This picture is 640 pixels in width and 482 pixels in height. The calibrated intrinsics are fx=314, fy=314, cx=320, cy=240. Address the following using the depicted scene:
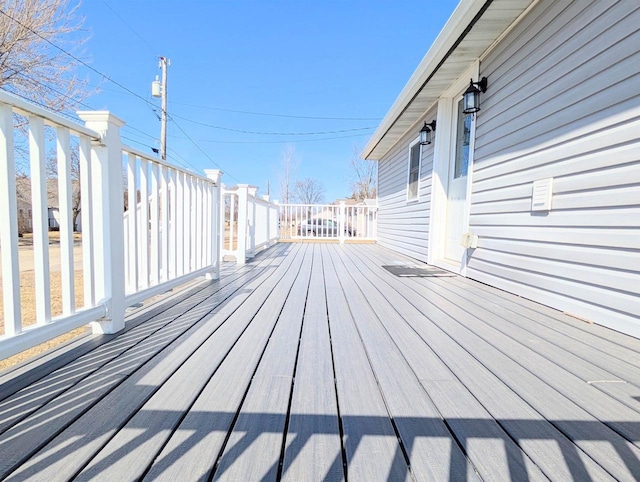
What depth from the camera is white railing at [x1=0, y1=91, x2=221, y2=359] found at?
107 cm

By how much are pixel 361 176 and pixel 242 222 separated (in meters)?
19.8

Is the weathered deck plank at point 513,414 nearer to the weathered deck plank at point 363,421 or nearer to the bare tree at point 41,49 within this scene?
the weathered deck plank at point 363,421

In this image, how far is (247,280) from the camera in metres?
3.01

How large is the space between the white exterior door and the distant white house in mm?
20

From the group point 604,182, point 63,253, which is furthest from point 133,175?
point 604,182

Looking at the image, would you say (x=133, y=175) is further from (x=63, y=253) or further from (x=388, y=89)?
(x=388, y=89)

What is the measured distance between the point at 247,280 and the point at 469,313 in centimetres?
193

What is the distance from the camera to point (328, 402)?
100 cm

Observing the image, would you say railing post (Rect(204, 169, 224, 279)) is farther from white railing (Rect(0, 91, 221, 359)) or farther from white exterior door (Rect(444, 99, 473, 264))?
white exterior door (Rect(444, 99, 473, 264))

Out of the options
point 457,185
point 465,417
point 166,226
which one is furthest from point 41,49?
point 465,417

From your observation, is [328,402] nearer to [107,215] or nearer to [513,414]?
[513,414]

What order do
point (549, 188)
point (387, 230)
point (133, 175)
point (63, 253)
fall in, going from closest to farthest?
point (63, 253), point (133, 175), point (549, 188), point (387, 230)

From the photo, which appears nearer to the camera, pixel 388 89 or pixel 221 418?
pixel 221 418

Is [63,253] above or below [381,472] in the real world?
above
